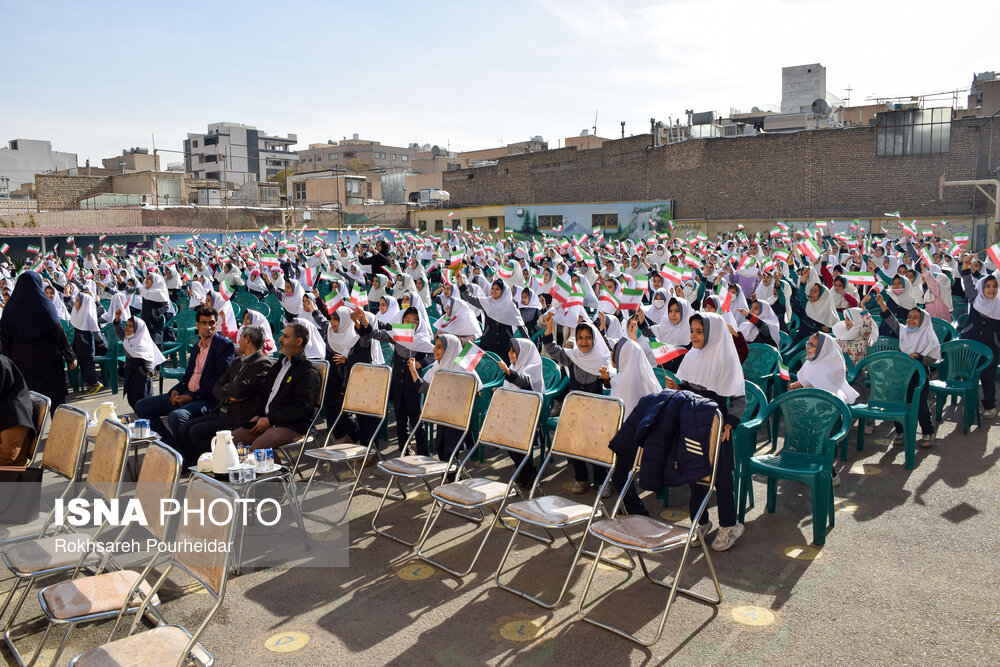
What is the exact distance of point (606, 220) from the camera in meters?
40.1

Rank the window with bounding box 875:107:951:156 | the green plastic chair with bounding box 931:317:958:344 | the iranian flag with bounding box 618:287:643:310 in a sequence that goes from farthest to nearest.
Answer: the window with bounding box 875:107:951:156
the iranian flag with bounding box 618:287:643:310
the green plastic chair with bounding box 931:317:958:344

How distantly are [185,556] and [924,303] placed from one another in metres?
10.1

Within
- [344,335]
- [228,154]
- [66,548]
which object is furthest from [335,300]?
[228,154]

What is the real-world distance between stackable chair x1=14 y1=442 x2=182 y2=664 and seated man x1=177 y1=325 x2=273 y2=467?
2.13 meters

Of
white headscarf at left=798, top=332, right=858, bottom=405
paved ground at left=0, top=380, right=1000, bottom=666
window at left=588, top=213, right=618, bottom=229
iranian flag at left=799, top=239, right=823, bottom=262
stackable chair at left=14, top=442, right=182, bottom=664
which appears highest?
window at left=588, top=213, right=618, bottom=229

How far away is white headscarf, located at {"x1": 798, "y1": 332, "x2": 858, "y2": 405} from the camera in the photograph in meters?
6.54

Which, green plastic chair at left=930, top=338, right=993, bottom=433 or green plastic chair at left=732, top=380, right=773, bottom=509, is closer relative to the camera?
green plastic chair at left=732, top=380, right=773, bottom=509

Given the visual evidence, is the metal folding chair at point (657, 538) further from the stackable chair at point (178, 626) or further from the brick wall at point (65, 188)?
the brick wall at point (65, 188)

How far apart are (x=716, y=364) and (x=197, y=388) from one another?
15.2ft

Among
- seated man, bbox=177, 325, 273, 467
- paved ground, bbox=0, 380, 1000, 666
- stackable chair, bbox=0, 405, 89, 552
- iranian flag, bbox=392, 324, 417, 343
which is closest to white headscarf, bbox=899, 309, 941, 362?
paved ground, bbox=0, 380, 1000, 666

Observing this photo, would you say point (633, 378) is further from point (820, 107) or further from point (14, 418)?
point (820, 107)

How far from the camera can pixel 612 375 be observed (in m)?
6.27

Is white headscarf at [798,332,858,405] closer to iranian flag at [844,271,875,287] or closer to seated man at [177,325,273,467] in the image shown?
iranian flag at [844,271,875,287]

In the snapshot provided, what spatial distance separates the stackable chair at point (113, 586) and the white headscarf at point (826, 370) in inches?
203
